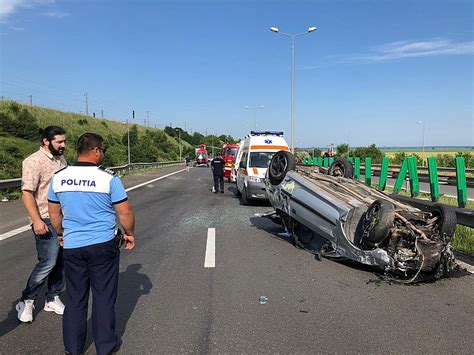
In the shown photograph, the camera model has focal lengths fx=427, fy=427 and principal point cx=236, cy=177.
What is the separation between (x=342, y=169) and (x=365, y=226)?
12.9ft

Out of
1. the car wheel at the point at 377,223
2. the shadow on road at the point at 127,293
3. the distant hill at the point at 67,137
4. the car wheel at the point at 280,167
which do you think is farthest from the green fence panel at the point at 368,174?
the distant hill at the point at 67,137

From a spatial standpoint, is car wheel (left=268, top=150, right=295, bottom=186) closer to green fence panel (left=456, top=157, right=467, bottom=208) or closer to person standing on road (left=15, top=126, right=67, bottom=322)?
green fence panel (left=456, top=157, right=467, bottom=208)

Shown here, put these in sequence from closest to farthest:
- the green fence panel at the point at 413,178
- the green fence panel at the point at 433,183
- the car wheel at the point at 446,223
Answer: the car wheel at the point at 446,223 → the green fence panel at the point at 433,183 → the green fence panel at the point at 413,178

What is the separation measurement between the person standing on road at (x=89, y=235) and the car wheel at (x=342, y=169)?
21.9ft

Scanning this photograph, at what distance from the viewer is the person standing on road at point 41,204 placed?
13.5 ft

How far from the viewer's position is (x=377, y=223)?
5.47 m

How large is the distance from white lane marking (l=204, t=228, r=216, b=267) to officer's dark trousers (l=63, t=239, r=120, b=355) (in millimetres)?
2977

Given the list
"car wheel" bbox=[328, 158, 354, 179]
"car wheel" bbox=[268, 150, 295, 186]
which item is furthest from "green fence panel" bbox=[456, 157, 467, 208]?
"car wheel" bbox=[268, 150, 295, 186]

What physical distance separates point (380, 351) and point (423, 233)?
2321mm

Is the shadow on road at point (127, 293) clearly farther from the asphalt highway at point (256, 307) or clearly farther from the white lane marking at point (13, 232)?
the white lane marking at point (13, 232)

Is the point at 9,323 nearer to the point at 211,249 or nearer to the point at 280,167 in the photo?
the point at 211,249

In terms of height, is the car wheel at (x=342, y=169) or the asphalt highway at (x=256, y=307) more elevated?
the car wheel at (x=342, y=169)

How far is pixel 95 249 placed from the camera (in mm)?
3332

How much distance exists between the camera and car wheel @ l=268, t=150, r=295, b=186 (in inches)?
325
